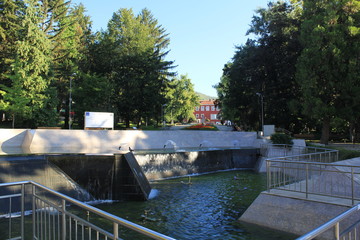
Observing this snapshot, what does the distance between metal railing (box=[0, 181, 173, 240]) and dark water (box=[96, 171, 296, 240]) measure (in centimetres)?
133

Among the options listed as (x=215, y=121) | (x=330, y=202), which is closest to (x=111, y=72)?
(x=330, y=202)

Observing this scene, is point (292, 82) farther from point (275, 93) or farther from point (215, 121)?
point (215, 121)

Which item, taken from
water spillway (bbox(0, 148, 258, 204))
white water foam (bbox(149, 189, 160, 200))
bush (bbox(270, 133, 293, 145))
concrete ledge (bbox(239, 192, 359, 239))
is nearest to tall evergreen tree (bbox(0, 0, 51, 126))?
water spillway (bbox(0, 148, 258, 204))

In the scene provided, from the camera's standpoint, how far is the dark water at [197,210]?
865 cm

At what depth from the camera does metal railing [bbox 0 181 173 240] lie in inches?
147

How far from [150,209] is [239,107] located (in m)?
37.6

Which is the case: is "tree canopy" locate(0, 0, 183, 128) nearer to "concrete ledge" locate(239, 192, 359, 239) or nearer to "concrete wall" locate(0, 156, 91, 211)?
"concrete wall" locate(0, 156, 91, 211)

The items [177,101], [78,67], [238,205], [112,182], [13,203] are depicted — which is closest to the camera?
[13,203]

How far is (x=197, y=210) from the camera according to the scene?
1114cm

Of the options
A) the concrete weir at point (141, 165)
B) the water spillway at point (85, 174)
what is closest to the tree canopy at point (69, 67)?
the concrete weir at point (141, 165)

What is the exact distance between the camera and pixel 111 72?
4625 cm

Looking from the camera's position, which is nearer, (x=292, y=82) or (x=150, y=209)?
(x=150, y=209)

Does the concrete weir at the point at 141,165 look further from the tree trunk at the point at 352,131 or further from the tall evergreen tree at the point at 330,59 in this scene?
the tree trunk at the point at 352,131

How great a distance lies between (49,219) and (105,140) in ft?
63.5
